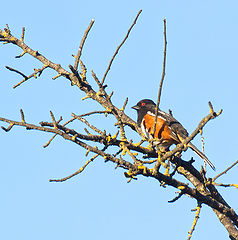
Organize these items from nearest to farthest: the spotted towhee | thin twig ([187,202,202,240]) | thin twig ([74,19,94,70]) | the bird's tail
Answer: thin twig ([187,202,202,240]) → thin twig ([74,19,94,70]) → the bird's tail → the spotted towhee

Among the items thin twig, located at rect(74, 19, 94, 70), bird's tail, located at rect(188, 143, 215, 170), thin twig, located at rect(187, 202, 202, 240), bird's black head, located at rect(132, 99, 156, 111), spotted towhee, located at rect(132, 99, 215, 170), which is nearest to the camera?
thin twig, located at rect(187, 202, 202, 240)

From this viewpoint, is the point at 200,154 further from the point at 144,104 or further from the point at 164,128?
the point at 144,104

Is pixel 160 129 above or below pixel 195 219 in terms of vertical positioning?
above

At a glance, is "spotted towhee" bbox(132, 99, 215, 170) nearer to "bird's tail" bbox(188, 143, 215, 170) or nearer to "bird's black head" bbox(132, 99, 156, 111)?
"bird's tail" bbox(188, 143, 215, 170)

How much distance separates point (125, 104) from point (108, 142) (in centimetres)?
123

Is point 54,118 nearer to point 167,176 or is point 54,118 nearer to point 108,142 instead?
point 108,142

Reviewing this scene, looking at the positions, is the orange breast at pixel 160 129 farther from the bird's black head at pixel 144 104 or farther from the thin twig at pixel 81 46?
the thin twig at pixel 81 46

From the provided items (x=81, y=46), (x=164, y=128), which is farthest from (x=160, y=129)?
(x=81, y=46)

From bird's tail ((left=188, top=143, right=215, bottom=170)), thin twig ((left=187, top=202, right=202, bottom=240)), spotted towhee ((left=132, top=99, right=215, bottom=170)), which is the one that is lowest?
thin twig ((left=187, top=202, right=202, bottom=240))

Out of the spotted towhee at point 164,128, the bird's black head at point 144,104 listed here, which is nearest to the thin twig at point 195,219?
the spotted towhee at point 164,128

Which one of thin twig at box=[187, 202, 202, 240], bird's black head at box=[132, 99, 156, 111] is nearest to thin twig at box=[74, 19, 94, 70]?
thin twig at box=[187, 202, 202, 240]

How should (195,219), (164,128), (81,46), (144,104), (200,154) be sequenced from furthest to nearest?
(144,104), (164,128), (200,154), (81,46), (195,219)

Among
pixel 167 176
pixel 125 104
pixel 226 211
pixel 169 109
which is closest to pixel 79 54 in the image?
pixel 125 104

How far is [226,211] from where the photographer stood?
11.8 feet
